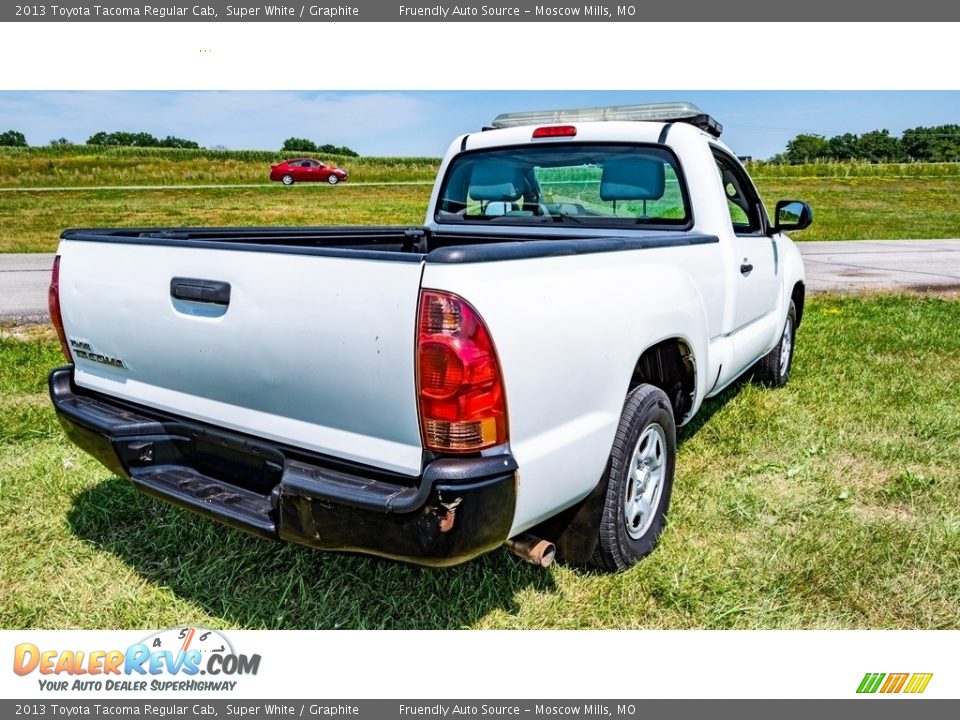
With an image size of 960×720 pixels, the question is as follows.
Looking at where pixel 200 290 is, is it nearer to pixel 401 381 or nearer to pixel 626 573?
pixel 401 381

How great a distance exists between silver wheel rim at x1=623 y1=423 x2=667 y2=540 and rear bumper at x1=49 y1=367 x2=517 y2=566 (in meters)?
1.00

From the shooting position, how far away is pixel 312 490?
7.64 feet

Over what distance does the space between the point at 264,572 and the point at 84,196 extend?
28060 mm

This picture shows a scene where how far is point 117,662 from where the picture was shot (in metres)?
2.69

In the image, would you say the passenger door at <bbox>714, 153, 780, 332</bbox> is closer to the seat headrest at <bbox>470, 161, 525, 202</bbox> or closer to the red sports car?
the seat headrest at <bbox>470, 161, 525, 202</bbox>

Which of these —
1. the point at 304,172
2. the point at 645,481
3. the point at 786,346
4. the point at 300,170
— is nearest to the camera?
the point at 645,481

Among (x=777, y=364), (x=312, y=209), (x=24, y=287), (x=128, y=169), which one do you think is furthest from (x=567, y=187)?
(x=128, y=169)

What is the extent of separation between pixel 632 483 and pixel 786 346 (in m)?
3.41

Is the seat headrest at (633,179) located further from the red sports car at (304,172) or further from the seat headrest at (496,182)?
the red sports car at (304,172)

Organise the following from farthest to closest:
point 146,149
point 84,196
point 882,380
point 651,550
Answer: point 146,149 → point 84,196 → point 882,380 → point 651,550

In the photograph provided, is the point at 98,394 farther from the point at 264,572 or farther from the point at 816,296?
the point at 816,296

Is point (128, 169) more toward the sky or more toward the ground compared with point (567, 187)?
more toward the sky

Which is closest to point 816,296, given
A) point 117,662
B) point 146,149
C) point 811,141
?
point 117,662

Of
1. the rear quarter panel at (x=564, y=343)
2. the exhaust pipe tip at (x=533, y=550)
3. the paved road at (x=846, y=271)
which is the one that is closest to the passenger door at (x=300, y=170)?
the paved road at (x=846, y=271)
